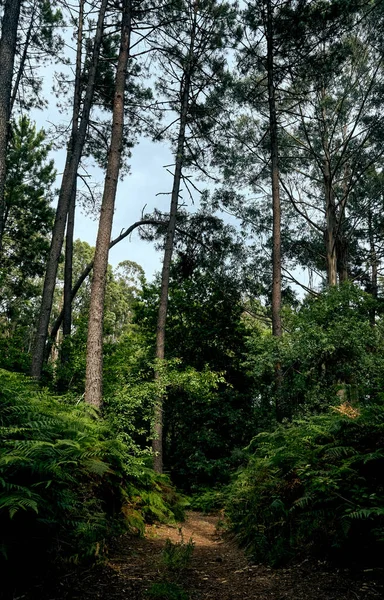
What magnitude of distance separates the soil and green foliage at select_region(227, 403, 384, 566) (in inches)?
8.3

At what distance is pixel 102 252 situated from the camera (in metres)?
7.91

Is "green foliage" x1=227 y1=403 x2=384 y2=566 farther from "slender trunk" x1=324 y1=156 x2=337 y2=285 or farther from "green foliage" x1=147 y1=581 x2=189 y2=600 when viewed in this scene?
"slender trunk" x1=324 y1=156 x2=337 y2=285

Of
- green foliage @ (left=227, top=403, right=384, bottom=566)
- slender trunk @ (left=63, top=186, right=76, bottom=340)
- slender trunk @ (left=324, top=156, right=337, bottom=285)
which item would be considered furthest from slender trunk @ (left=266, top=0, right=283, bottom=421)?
slender trunk @ (left=63, top=186, right=76, bottom=340)

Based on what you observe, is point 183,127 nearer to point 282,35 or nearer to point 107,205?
point 282,35

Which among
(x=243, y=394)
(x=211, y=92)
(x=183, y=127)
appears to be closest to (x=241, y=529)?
(x=243, y=394)

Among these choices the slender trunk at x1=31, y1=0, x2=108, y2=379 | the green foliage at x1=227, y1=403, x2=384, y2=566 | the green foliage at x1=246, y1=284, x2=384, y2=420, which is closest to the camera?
the green foliage at x1=227, y1=403, x2=384, y2=566

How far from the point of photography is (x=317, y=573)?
3.39m

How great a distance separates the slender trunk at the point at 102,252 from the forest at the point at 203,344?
0.13ft

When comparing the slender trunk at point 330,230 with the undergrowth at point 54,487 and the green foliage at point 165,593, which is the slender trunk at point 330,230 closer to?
the undergrowth at point 54,487

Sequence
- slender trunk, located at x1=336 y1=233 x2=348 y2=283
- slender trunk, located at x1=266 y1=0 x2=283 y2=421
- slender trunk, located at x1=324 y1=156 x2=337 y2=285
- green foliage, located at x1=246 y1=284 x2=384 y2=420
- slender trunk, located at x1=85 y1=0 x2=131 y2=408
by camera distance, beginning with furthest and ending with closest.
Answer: slender trunk, located at x1=336 y1=233 x2=348 y2=283, slender trunk, located at x1=324 y1=156 x2=337 y2=285, slender trunk, located at x1=266 y1=0 x2=283 y2=421, green foliage, located at x1=246 y1=284 x2=384 y2=420, slender trunk, located at x1=85 y1=0 x2=131 y2=408

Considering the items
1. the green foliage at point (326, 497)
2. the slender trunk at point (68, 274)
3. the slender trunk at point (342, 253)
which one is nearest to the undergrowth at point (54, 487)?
the green foliage at point (326, 497)

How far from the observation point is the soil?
9.88 feet

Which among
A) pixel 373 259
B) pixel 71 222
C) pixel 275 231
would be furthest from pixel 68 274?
pixel 373 259

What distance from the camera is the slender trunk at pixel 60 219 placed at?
33.0 feet
